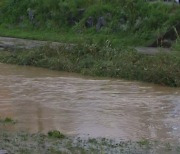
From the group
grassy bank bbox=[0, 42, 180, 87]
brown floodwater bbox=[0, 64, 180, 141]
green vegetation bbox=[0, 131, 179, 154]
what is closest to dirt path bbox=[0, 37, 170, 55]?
grassy bank bbox=[0, 42, 180, 87]

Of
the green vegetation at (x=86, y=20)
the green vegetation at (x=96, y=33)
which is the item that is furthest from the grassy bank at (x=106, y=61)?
the green vegetation at (x=86, y=20)

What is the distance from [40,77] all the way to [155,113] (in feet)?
20.5

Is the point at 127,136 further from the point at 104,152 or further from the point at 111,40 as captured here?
the point at 111,40

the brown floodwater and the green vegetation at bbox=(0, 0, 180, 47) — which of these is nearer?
the brown floodwater

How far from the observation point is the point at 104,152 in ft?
27.8

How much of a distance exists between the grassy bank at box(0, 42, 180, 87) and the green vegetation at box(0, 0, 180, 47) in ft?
3.68

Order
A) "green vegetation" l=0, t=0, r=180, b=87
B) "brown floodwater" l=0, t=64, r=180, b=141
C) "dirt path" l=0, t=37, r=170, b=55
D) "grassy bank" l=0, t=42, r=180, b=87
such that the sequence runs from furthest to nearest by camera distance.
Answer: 1. "dirt path" l=0, t=37, r=170, b=55
2. "green vegetation" l=0, t=0, r=180, b=87
3. "grassy bank" l=0, t=42, r=180, b=87
4. "brown floodwater" l=0, t=64, r=180, b=141

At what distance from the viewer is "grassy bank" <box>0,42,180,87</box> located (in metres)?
15.6

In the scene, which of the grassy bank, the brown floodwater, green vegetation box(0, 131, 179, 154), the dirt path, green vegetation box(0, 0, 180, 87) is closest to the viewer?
green vegetation box(0, 131, 179, 154)

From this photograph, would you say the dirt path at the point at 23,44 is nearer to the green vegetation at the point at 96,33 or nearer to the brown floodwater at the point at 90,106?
the green vegetation at the point at 96,33

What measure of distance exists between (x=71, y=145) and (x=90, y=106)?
3802mm

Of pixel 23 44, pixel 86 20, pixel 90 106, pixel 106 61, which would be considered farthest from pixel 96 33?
pixel 90 106

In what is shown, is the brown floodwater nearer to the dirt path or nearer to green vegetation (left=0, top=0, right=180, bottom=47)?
the dirt path

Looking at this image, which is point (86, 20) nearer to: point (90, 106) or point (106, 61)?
point (106, 61)
